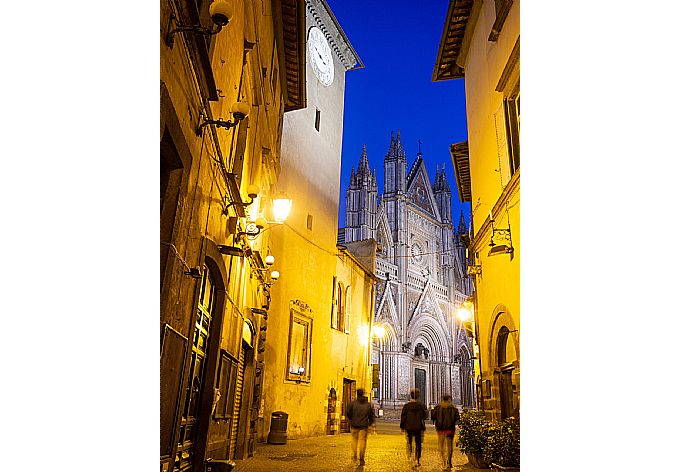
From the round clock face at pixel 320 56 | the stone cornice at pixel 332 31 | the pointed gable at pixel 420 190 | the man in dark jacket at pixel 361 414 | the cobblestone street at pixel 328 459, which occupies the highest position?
the pointed gable at pixel 420 190

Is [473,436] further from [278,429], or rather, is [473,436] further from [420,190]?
[420,190]

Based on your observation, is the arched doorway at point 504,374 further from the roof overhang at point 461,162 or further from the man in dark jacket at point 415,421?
the roof overhang at point 461,162

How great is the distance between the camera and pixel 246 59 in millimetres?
7547

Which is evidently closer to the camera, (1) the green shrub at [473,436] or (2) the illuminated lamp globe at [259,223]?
(2) the illuminated lamp globe at [259,223]

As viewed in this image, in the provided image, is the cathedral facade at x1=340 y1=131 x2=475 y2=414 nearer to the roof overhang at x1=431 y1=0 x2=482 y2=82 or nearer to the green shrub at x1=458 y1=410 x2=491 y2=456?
the roof overhang at x1=431 y1=0 x2=482 y2=82

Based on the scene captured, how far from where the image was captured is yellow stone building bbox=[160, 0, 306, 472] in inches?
158

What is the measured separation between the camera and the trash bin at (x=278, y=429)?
1337 cm

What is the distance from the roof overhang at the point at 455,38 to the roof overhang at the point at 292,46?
8.97 ft

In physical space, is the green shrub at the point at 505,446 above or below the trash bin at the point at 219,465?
above

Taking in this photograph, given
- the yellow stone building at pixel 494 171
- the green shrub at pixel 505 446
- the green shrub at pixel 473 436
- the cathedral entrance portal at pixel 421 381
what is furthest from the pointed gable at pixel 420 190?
the green shrub at pixel 505 446

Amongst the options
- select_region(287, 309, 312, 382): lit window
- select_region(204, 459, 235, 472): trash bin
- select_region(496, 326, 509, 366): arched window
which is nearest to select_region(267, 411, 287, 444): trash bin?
select_region(287, 309, 312, 382): lit window

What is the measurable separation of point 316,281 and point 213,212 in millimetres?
11750

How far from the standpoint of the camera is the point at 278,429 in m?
13.5
